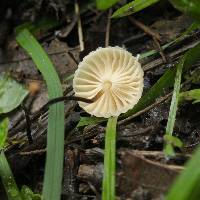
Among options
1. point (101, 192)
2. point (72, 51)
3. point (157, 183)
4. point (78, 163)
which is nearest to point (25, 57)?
point (72, 51)

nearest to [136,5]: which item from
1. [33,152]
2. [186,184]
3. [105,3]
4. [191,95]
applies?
[105,3]

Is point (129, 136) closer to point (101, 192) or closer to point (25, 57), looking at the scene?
point (101, 192)

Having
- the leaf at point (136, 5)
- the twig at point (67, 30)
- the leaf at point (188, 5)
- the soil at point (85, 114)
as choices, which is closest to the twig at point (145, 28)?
the soil at point (85, 114)

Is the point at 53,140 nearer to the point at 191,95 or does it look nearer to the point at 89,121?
the point at 89,121

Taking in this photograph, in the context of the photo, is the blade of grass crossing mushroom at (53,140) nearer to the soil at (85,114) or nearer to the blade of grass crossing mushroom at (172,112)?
the soil at (85,114)

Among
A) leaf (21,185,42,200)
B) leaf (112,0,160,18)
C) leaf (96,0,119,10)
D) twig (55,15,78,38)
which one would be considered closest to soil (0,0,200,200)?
twig (55,15,78,38)

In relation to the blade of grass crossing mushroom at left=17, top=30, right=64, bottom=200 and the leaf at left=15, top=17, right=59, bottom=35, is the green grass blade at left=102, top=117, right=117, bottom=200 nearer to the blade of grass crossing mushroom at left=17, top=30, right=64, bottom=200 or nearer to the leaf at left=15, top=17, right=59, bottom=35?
the blade of grass crossing mushroom at left=17, top=30, right=64, bottom=200
